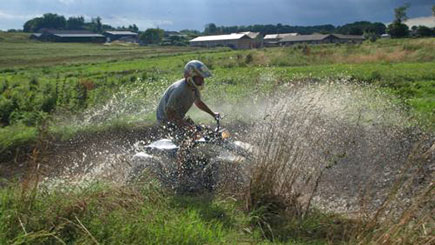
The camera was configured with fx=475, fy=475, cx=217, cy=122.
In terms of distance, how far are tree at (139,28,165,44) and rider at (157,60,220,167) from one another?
104 metres

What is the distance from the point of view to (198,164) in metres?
7.18

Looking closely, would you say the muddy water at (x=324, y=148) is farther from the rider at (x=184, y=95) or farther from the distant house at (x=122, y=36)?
the distant house at (x=122, y=36)

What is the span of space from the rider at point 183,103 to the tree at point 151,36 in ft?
343

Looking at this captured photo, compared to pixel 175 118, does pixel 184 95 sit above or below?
above

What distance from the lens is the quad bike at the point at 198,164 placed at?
705 centimetres

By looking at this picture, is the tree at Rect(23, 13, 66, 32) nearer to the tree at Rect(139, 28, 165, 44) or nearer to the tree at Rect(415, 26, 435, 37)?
the tree at Rect(139, 28, 165, 44)

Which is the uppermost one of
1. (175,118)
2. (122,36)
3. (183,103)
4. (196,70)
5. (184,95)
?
(196,70)

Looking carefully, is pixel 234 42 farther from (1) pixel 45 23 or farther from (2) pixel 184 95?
(2) pixel 184 95

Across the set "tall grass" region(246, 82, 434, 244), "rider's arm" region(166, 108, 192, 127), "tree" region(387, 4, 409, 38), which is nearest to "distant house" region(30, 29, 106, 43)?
"tree" region(387, 4, 409, 38)

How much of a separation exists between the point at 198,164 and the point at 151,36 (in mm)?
107078

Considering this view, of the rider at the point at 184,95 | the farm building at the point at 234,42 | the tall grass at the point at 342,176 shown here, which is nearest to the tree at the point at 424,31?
the farm building at the point at 234,42

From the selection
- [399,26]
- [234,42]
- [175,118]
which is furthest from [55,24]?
[175,118]

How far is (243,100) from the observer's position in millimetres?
14094

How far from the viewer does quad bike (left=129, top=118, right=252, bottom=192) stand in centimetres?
705
